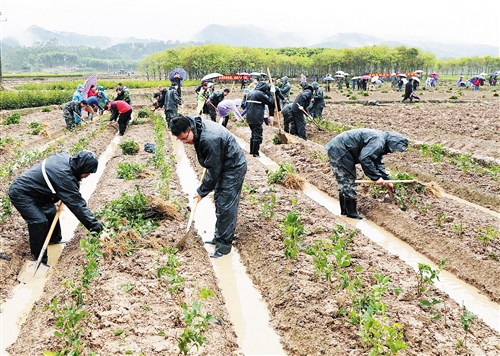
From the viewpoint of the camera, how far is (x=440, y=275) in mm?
5250

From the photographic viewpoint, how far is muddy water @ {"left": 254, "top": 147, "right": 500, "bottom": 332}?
4496mm

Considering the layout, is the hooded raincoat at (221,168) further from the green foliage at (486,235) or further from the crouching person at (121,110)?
the crouching person at (121,110)

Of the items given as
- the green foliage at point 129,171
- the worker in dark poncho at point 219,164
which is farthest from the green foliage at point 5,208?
the worker in dark poncho at point 219,164

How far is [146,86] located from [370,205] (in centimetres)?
3239

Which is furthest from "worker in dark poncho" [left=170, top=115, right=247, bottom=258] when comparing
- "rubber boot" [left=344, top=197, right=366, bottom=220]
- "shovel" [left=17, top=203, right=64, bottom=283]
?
"rubber boot" [left=344, top=197, right=366, bottom=220]

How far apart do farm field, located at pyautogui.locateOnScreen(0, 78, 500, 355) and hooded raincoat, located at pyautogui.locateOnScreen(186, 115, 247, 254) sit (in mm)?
383

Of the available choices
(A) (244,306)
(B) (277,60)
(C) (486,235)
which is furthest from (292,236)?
(B) (277,60)

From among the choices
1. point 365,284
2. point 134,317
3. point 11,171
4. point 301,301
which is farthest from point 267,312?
point 11,171

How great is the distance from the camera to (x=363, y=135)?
21.2 ft

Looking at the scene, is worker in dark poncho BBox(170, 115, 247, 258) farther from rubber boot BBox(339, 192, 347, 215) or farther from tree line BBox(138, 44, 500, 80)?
tree line BBox(138, 44, 500, 80)

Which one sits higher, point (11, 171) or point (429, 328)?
point (11, 171)

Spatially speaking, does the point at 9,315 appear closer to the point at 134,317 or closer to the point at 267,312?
the point at 134,317

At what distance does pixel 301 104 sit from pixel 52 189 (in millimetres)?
8803

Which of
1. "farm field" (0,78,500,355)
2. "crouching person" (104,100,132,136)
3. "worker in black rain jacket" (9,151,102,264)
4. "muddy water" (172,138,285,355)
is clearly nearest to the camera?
"farm field" (0,78,500,355)
